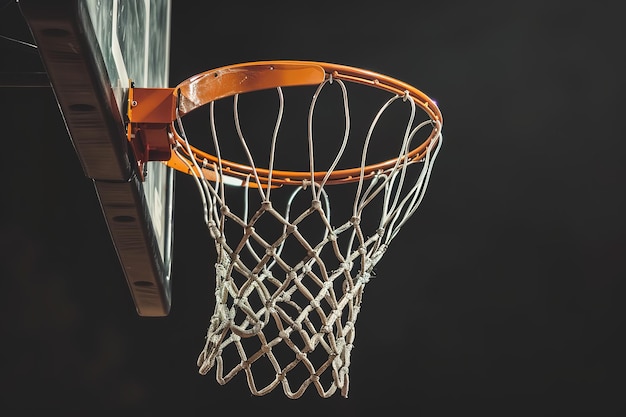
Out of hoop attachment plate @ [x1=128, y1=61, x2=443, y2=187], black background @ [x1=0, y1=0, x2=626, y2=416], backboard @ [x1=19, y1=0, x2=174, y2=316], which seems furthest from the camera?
black background @ [x1=0, y1=0, x2=626, y2=416]

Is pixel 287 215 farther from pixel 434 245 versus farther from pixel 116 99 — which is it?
pixel 434 245

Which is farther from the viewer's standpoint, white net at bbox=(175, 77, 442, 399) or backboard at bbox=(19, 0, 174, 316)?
white net at bbox=(175, 77, 442, 399)

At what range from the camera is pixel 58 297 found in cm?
272

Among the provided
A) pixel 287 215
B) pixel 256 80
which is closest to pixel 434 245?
pixel 287 215

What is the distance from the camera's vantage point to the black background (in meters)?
2.59

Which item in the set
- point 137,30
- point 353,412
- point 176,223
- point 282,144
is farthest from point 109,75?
point 353,412

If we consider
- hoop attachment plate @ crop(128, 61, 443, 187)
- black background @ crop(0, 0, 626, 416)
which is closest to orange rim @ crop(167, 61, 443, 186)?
hoop attachment plate @ crop(128, 61, 443, 187)

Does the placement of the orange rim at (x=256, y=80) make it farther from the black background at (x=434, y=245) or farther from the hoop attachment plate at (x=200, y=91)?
the black background at (x=434, y=245)

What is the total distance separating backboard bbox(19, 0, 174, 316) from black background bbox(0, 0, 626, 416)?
107 cm

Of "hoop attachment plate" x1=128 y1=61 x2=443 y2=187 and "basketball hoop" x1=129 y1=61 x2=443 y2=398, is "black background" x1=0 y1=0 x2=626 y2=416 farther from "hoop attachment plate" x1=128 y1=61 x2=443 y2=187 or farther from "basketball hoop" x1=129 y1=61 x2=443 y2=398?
"hoop attachment plate" x1=128 y1=61 x2=443 y2=187

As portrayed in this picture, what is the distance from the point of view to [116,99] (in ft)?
3.64

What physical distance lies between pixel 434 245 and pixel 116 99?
1830mm

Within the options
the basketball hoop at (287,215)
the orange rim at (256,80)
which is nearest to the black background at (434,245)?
the basketball hoop at (287,215)

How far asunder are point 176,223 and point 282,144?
17.9 inches
